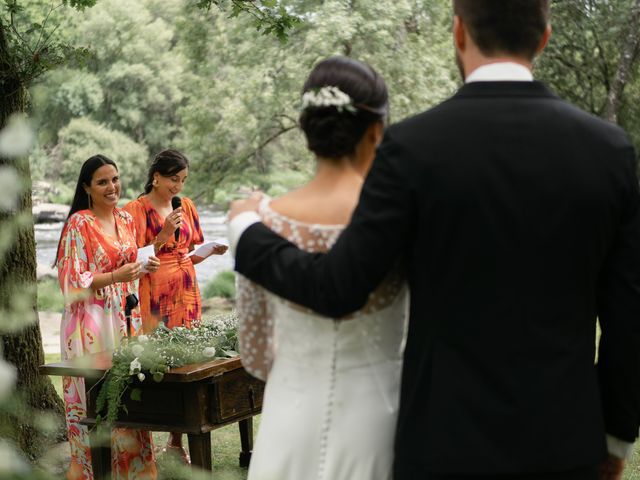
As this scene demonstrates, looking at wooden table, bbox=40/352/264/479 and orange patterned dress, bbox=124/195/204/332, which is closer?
wooden table, bbox=40/352/264/479

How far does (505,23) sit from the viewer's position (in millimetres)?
1914

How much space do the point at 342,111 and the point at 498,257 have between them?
650 millimetres

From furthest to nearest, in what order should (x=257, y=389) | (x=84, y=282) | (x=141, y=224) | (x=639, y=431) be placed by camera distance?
(x=141, y=224) → (x=84, y=282) → (x=257, y=389) → (x=639, y=431)

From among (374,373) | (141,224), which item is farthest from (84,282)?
(374,373)

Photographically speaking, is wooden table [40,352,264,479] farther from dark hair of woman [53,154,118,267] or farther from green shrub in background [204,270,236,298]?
green shrub in background [204,270,236,298]

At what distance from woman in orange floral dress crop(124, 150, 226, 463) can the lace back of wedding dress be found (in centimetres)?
362

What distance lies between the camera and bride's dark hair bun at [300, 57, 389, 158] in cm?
230

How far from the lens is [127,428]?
4648 mm

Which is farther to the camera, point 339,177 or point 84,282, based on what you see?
point 84,282

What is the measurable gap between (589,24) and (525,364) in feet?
50.8

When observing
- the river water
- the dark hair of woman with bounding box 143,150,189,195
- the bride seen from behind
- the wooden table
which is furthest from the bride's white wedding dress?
the river water

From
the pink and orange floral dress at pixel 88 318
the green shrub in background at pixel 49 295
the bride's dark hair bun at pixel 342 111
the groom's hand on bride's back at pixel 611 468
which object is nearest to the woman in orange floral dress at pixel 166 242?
the pink and orange floral dress at pixel 88 318

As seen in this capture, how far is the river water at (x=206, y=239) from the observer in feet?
79.8

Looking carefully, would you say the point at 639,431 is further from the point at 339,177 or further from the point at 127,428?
the point at 127,428
